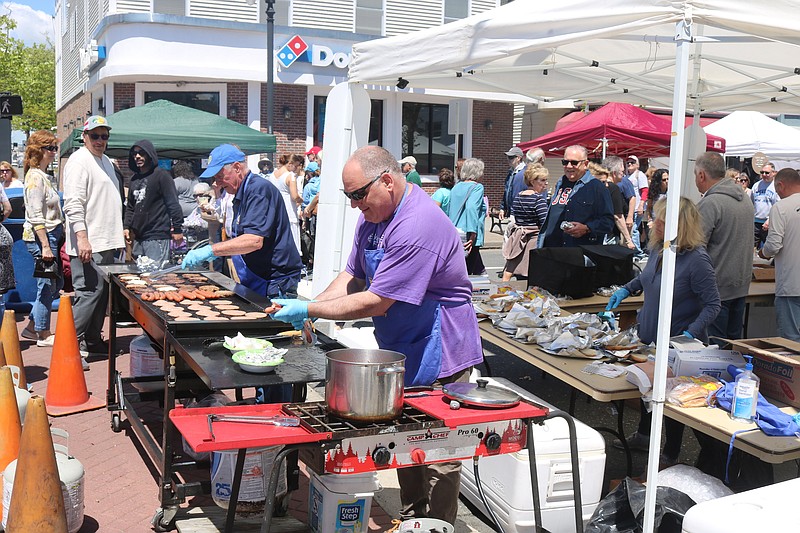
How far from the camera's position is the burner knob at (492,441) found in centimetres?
303

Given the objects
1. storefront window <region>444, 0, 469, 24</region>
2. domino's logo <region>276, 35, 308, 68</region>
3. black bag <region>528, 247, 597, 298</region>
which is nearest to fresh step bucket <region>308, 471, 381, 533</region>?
black bag <region>528, 247, 597, 298</region>

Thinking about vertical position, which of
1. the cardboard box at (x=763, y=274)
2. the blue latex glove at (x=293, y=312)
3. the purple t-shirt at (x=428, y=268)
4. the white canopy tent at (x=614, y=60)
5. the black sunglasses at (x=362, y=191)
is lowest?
the cardboard box at (x=763, y=274)

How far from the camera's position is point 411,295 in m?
3.31

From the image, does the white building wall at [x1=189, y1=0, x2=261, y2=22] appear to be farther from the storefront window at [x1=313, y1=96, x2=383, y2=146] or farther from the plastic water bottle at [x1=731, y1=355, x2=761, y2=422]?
the plastic water bottle at [x1=731, y1=355, x2=761, y2=422]

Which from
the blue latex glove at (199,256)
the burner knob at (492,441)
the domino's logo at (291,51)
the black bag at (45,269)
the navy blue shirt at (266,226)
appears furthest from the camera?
the domino's logo at (291,51)

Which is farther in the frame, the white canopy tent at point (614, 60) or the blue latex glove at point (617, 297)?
the blue latex glove at point (617, 297)

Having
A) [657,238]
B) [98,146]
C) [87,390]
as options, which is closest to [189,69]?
[98,146]

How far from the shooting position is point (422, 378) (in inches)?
141

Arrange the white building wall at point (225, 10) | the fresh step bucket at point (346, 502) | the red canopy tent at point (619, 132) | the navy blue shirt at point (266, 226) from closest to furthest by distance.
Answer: the fresh step bucket at point (346, 502), the navy blue shirt at point (266, 226), the red canopy tent at point (619, 132), the white building wall at point (225, 10)

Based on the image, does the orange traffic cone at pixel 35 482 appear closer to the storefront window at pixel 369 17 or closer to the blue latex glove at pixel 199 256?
the blue latex glove at pixel 199 256

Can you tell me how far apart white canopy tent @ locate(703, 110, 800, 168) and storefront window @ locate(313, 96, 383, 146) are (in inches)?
441

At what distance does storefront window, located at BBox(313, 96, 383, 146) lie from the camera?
23.0 m

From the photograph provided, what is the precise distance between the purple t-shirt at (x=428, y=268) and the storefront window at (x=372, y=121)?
19.7 metres

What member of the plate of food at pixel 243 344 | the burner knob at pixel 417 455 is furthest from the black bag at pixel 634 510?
the plate of food at pixel 243 344
